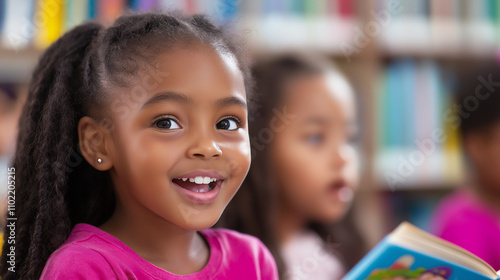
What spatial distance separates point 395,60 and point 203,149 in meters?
1.91

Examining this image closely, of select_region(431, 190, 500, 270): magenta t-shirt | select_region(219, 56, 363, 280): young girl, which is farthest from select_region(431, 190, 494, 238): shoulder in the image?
select_region(219, 56, 363, 280): young girl

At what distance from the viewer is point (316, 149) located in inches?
59.3

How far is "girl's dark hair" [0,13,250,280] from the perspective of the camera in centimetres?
76

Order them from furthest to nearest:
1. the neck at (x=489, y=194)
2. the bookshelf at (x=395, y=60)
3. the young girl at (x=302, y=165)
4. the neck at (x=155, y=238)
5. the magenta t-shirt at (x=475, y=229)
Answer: the bookshelf at (x=395, y=60)
the neck at (x=489, y=194)
the magenta t-shirt at (x=475, y=229)
the young girl at (x=302, y=165)
the neck at (x=155, y=238)

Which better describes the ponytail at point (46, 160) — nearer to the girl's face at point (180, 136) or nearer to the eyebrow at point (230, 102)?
the girl's face at point (180, 136)

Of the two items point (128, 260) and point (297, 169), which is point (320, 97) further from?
point (128, 260)

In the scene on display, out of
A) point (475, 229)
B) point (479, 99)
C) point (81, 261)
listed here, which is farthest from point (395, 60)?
point (81, 261)

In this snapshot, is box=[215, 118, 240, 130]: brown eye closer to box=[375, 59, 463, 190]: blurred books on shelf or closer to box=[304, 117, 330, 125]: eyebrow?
box=[304, 117, 330, 125]: eyebrow

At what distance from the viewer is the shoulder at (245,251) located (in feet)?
2.86

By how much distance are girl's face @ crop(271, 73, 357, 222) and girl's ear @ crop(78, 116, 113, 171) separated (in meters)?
0.80

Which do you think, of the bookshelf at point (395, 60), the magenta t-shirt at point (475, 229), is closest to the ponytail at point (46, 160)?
the magenta t-shirt at point (475, 229)

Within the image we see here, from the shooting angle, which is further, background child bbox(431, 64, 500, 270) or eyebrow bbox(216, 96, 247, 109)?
background child bbox(431, 64, 500, 270)

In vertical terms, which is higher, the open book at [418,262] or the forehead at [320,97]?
the forehead at [320,97]

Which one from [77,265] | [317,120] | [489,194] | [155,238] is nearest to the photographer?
[77,265]
